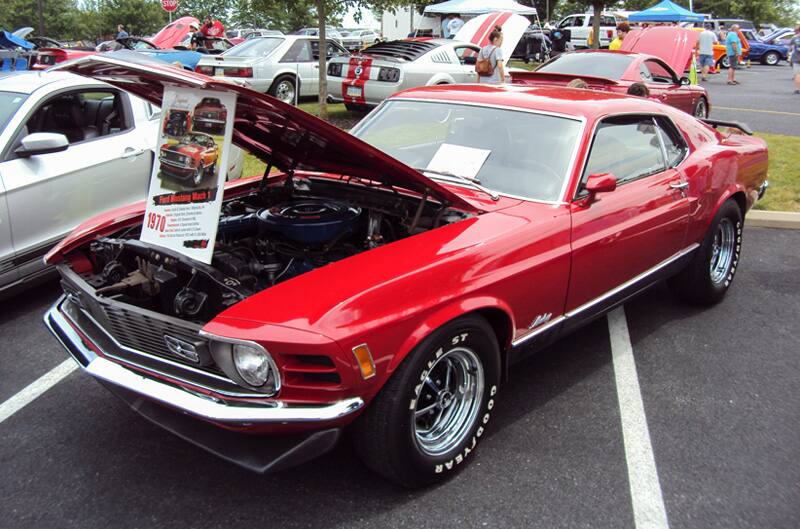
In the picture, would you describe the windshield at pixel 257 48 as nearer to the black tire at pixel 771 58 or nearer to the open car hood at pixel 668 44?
the open car hood at pixel 668 44

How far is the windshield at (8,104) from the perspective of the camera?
184 inches

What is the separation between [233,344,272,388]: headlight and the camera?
2385mm

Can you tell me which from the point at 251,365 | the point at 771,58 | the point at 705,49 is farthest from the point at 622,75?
the point at 771,58

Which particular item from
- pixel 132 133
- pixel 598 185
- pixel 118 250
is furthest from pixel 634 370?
pixel 132 133

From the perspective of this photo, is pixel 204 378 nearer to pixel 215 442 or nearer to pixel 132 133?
pixel 215 442

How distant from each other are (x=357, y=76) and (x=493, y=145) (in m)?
8.06

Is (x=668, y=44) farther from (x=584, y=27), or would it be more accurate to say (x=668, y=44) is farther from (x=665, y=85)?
(x=584, y=27)

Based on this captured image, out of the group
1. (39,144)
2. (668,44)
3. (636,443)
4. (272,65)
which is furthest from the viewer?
(272,65)

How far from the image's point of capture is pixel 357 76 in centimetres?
1127

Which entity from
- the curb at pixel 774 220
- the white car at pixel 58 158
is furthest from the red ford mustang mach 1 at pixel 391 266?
the curb at pixel 774 220

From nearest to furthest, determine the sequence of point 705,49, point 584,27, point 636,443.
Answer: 1. point 636,443
2. point 705,49
3. point 584,27

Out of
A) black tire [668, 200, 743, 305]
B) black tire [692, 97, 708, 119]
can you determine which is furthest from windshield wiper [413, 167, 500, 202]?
black tire [692, 97, 708, 119]

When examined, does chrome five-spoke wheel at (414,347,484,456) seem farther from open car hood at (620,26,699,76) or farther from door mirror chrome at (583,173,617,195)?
open car hood at (620,26,699,76)

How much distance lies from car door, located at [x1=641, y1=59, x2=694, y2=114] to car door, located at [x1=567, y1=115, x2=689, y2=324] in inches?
228
